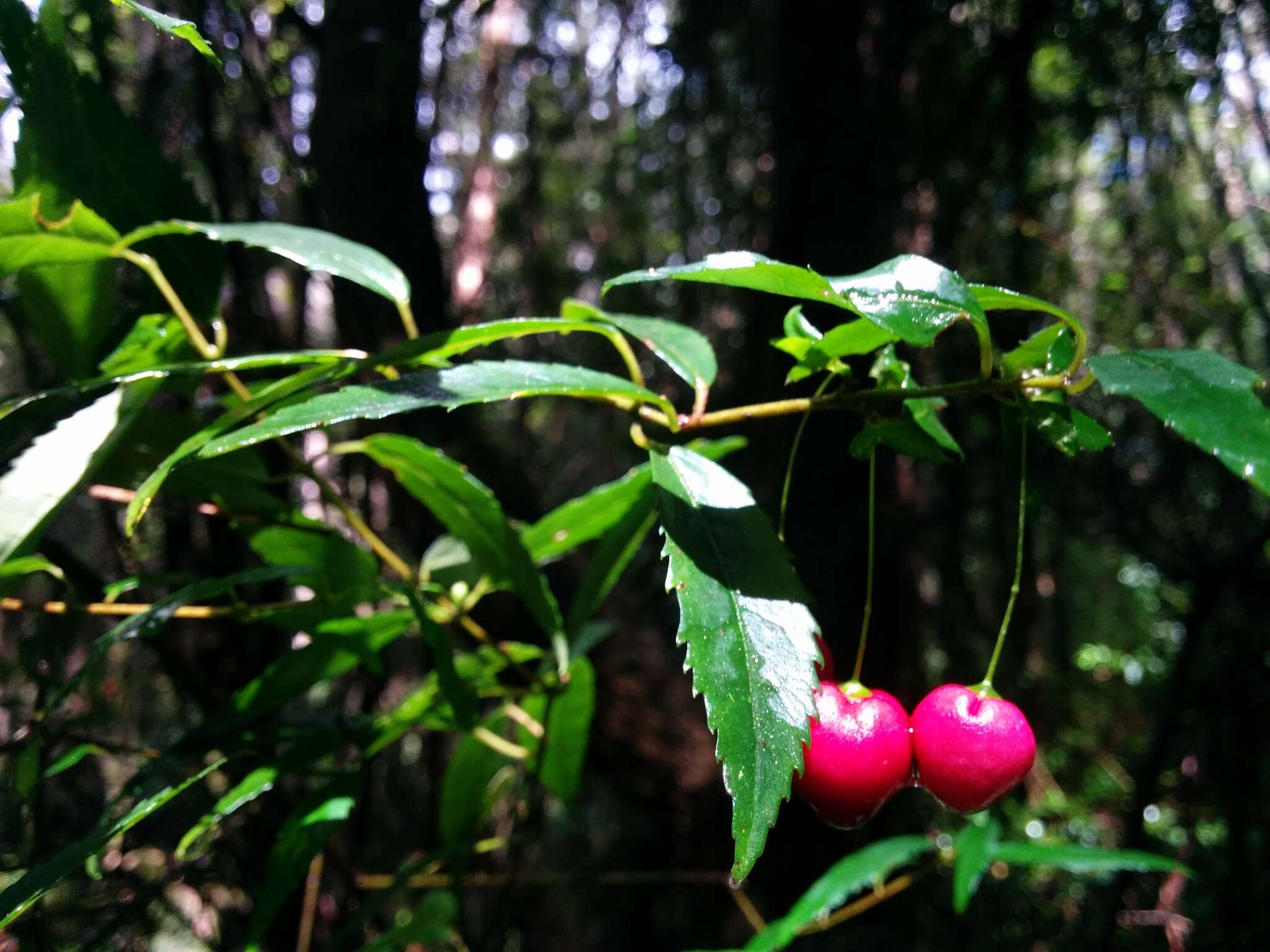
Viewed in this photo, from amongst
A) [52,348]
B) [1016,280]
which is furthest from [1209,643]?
[52,348]

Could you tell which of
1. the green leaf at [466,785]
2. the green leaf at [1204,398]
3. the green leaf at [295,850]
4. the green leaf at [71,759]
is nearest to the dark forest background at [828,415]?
the green leaf at [466,785]

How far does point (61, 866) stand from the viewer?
525 mm

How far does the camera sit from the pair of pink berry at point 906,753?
527mm

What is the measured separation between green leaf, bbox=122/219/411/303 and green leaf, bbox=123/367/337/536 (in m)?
0.12

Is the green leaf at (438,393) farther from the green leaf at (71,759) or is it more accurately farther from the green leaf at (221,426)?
the green leaf at (71,759)

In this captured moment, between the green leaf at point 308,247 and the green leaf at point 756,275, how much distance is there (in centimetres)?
32

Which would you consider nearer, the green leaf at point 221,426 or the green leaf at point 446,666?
the green leaf at point 221,426

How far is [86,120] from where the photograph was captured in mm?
656

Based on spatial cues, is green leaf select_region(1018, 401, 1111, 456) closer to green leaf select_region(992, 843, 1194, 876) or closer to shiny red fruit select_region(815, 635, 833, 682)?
shiny red fruit select_region(815, 635, 833, 682)

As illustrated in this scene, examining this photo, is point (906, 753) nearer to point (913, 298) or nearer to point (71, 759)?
point (913, 298)

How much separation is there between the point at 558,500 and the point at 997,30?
158 cm

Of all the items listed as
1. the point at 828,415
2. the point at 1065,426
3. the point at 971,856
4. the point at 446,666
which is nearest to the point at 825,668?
the point at 1065,426

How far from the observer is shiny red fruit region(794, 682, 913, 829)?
0.53 metres

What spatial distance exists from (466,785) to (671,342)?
633mm
